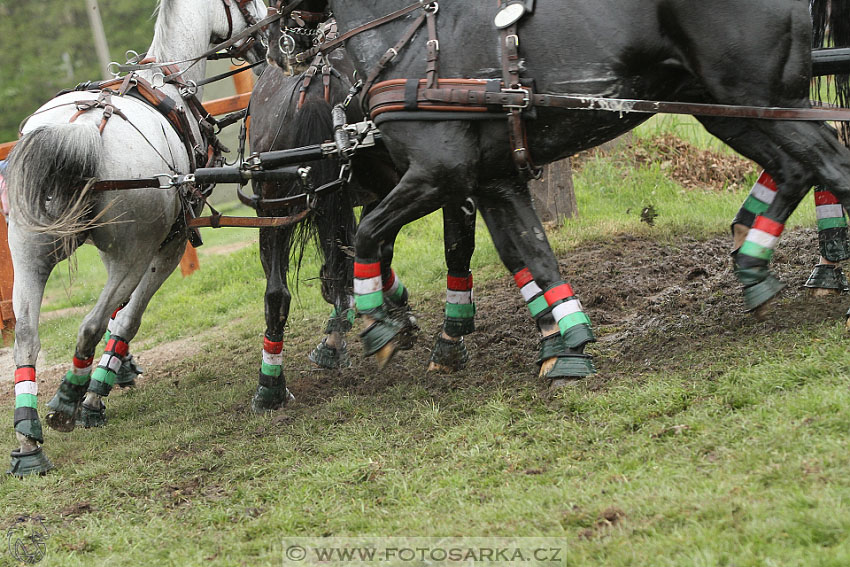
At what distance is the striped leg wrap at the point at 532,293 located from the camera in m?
4.68

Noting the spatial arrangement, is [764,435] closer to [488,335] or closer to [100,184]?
[488,335]

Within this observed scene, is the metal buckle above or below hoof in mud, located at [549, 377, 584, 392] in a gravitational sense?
above

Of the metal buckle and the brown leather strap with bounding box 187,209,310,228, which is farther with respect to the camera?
the brown leather strap with bounding box 187,209,310,228

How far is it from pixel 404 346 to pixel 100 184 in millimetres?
1988

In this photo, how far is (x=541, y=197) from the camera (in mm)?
8391

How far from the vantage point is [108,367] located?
5.97 metres

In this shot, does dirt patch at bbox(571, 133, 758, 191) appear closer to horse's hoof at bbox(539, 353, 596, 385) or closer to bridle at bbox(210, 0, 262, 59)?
bridle at bbox(210, 0, 262, 59)

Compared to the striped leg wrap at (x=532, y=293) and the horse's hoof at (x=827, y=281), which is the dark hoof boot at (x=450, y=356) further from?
the horse's hoof at (x=827, y=281)

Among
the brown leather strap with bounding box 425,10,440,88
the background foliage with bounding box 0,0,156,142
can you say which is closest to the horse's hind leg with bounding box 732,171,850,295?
the brown leather strap with bounding box 425,10,440,88

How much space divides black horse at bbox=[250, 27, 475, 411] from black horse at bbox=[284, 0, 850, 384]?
0.70m

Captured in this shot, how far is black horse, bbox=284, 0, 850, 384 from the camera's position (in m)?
3.97

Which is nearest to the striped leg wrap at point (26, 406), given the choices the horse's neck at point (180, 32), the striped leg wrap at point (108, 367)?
the striped leg wrap at point (108, 367)

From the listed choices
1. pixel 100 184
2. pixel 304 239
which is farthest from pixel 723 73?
pixel 100 184

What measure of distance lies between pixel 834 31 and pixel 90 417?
211 inches
